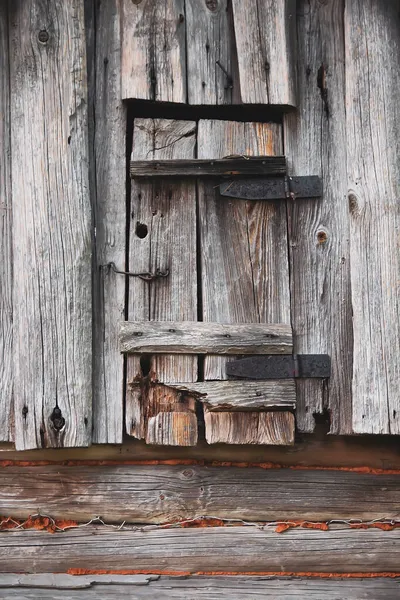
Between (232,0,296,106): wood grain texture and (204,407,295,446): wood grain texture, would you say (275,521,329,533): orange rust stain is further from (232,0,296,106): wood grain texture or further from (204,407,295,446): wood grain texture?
(232,0,296,106): wood grain texture

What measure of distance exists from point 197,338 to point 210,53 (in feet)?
4.53

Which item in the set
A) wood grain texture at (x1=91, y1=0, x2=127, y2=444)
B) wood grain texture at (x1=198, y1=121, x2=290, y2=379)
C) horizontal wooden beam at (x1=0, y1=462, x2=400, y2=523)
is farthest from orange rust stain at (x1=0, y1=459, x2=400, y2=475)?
wood grain texture at (x1=198, y1=121, x2=290, y2=379)

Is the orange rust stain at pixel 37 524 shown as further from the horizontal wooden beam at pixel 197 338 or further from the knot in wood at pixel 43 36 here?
the knot in wood at pixel 43 36

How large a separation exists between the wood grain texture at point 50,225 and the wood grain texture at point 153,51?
0.22 meters

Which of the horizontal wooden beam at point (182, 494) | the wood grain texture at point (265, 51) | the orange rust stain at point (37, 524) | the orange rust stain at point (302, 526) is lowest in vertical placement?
the orange rust stain at point (302, 526)

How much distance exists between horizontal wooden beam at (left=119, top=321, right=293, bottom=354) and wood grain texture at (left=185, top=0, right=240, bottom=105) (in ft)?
3.54

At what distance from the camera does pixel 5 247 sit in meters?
3.94

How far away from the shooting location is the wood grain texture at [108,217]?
3.85 metres

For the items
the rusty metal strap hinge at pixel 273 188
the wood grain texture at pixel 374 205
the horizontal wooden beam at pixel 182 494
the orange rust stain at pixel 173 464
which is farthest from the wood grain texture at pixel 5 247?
the wood grain texture at pixel 374 205

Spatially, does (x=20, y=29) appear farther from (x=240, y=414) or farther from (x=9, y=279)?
(x=240, y=414)

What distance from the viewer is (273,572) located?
387 cm

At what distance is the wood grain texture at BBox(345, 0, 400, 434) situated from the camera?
3.77 metres

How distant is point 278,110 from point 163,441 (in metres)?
1.67

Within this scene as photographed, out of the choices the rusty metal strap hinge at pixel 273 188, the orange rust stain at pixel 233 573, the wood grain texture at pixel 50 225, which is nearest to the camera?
the wood grain texture at pixel 50 225
